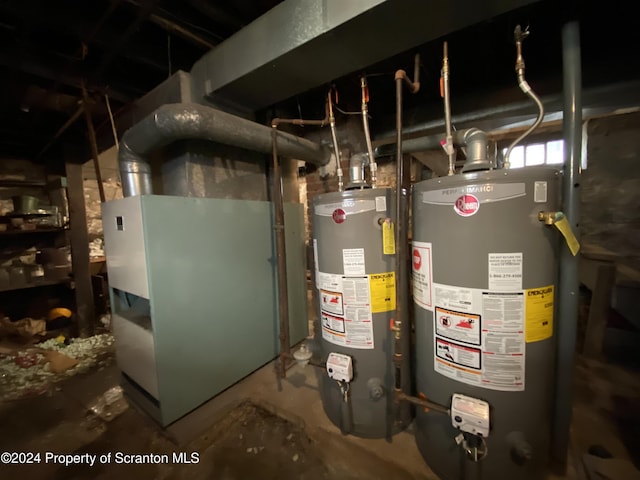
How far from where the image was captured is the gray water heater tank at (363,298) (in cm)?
113

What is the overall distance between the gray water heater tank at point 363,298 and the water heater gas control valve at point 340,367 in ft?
0.11

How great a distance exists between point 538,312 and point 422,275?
1.25 ft

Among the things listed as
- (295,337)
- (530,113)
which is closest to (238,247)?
(295,337)

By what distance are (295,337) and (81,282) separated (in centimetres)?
278

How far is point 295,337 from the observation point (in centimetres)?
211

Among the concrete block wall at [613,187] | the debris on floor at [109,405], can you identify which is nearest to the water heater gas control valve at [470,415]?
the debris on floor at [109,405]

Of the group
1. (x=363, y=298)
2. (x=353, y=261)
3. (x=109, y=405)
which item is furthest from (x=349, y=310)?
(x=109, y=405)

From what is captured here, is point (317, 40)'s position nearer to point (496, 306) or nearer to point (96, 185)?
point (496, 306)

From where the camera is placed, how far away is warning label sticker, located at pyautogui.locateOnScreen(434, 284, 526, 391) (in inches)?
32.6

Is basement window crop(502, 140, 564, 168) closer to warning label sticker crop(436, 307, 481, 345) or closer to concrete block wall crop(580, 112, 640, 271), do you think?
concrete block wall crop(580, 112, 640, 271)

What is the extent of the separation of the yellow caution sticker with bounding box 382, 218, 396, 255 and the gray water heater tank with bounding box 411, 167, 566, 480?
0.52 ft

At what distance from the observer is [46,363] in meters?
2.02

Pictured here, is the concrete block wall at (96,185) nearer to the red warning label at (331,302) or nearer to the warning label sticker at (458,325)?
the red warning label at (331,302)

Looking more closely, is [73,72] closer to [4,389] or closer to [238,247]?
[238,247]
